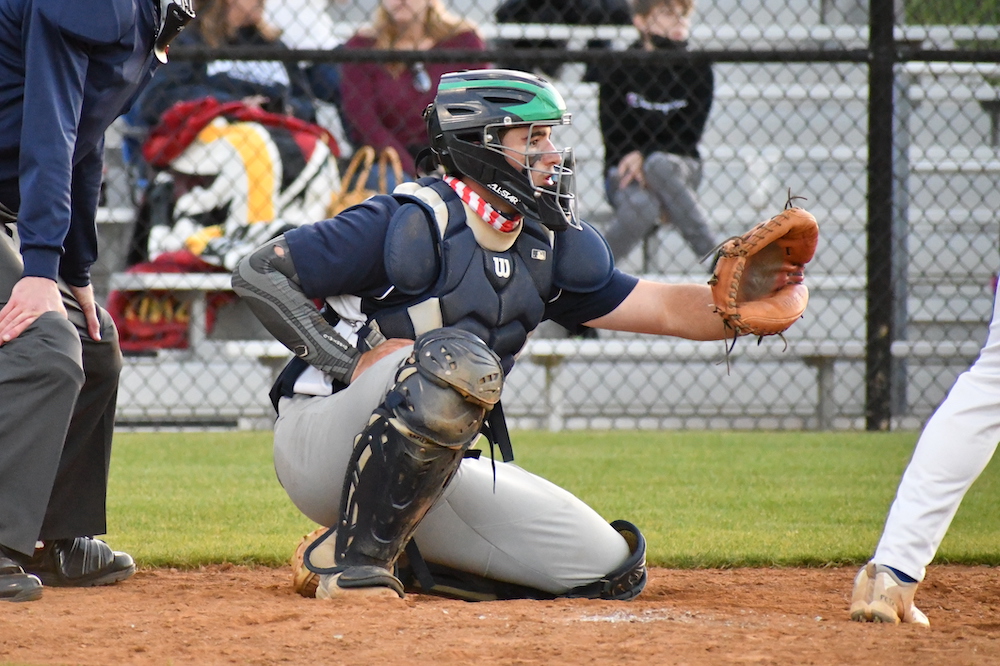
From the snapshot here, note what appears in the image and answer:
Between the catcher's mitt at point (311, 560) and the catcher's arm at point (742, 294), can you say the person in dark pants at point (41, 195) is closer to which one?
the catcher's mitt at point (311, 560)

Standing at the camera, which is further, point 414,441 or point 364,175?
point 364,175

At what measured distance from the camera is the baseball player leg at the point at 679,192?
7.55 meters

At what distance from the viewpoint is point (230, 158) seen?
7434 mm

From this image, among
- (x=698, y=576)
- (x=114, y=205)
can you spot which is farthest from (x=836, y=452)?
(x=114, y=205)

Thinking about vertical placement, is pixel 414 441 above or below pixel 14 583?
above

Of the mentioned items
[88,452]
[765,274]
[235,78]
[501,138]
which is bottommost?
[88,452]

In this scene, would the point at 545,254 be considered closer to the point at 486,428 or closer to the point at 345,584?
the point at 486,428

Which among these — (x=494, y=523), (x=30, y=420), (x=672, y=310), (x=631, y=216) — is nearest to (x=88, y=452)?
(x=30, y=420)

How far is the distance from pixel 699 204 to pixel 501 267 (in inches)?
210

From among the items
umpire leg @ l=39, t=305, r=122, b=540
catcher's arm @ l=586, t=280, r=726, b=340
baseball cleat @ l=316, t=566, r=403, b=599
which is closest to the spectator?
umpire leg @ l=39, t=305, r=122, b=540

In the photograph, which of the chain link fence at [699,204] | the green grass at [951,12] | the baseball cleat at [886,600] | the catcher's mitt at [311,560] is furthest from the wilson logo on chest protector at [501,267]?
the green grass at [951,12]

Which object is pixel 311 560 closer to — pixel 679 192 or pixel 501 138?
pixel 501 138

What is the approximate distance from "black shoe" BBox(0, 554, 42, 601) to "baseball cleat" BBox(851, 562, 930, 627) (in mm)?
1865

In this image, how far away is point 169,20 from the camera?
314 cm
